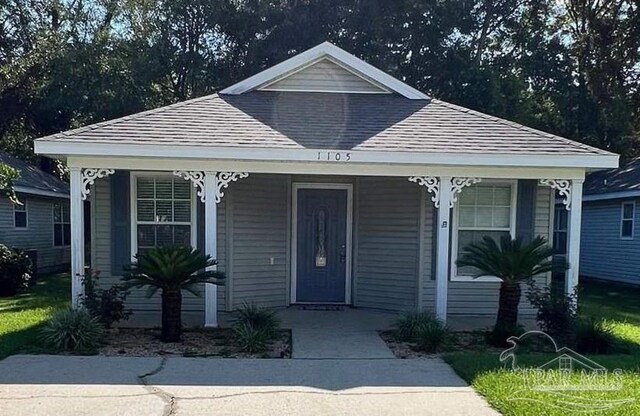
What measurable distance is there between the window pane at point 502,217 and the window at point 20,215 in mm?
12624

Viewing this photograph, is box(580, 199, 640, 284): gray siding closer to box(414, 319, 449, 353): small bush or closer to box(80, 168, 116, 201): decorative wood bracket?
box(414, 319, 449, 353): small bush

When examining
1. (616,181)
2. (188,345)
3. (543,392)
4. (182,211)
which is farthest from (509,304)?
(616,181)

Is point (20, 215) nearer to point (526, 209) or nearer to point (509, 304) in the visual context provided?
point (526, 209)

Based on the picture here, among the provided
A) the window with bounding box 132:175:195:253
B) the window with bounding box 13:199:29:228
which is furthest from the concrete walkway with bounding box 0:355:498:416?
the window with bounding box 13:199:29:228

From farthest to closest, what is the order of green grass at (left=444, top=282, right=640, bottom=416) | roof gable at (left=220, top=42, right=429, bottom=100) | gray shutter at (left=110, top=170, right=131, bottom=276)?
roof gable at (left=220, top=42, right=429, bottom=100) → gray shutter at (left=110, top=170, right=131, bottom=276) → green grass at (left=444, top=282, right=640, bottom=416)

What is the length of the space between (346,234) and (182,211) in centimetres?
300

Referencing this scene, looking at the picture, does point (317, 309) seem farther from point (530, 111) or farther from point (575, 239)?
point (530, 111)

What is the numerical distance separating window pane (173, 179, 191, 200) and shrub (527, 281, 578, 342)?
564 centimetres

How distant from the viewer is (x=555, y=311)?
25.1 ft

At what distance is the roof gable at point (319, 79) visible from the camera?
34.6 ft

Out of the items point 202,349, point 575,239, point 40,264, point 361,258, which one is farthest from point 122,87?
point 575,239

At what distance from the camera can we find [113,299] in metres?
7.61

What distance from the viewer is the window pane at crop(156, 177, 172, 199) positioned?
9258 millimetres

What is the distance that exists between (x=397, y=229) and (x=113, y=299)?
4897mm
